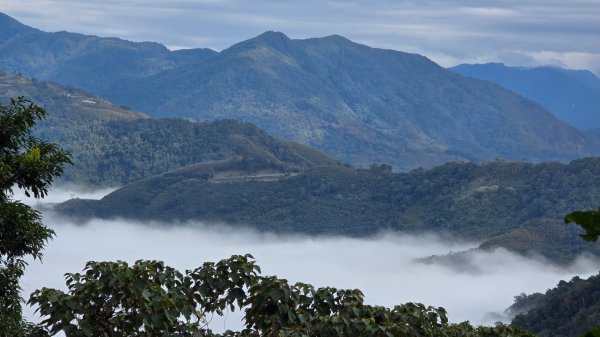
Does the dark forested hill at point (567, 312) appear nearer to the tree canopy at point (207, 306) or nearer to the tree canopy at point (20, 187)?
the tree canopy at point (207, 306)

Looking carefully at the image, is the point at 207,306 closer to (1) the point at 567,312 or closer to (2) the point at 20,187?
(2) the point at 20,187

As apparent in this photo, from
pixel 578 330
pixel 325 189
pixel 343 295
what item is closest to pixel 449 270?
pixel 325 189

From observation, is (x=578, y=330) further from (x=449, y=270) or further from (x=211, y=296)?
(x=449, y=270)

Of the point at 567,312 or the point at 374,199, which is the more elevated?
the point at 567,312

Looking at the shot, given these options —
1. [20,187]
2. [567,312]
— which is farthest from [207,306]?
[567,312]

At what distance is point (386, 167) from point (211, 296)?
18007 cm

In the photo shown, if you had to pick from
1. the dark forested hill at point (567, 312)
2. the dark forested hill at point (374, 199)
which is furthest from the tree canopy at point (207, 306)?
the dark forested hill at point (374, 199)

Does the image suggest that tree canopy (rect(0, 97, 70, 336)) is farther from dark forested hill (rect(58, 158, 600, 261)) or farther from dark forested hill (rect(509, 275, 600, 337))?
dark forested hill (rect(58, 158, 600, 261))

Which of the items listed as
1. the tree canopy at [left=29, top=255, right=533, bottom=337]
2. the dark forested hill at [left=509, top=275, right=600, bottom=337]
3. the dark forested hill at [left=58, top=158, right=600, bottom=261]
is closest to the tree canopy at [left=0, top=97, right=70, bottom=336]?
the tree canopy at [left=29, top=255, right=533, bottom=337]

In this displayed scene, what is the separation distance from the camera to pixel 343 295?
1587cm

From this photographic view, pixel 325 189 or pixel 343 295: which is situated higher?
pixel 343 295

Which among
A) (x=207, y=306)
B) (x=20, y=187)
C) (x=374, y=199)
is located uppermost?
(x=20, y=187)

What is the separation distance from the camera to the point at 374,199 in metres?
184

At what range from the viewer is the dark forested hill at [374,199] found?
6117 inches
